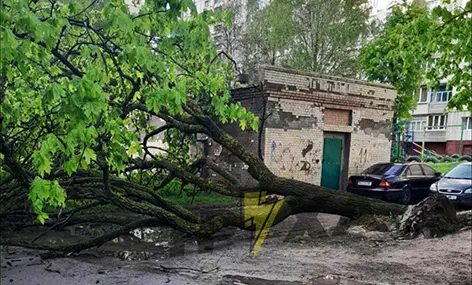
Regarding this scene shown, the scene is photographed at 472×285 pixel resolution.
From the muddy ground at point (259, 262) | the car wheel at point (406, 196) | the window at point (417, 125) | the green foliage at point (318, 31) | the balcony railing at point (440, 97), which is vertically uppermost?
the green foliage at point (318, 31)

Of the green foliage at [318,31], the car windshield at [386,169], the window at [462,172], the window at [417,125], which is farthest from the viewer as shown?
the window at [417,125]

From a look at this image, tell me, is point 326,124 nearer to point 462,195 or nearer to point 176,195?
point 462,195

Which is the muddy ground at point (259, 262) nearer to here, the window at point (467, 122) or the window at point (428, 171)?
the window at point (428, 171)

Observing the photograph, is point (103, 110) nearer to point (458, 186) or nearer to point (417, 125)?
point (458, 186)

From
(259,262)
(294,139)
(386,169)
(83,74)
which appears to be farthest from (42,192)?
(386,169)

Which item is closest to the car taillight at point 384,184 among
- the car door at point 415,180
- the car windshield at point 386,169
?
the car windshield at point 386,169

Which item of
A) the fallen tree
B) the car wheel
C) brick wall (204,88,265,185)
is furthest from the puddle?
the car wheel

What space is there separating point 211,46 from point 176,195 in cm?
839

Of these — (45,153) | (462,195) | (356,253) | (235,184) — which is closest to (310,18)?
(462,195)

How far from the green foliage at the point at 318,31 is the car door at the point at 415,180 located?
10.9 m

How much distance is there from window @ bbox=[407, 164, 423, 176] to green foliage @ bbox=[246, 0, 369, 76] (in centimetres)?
1073

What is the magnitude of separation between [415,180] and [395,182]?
3.73 ft

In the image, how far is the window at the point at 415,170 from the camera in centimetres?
1310

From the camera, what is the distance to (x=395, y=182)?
12.4 meters
